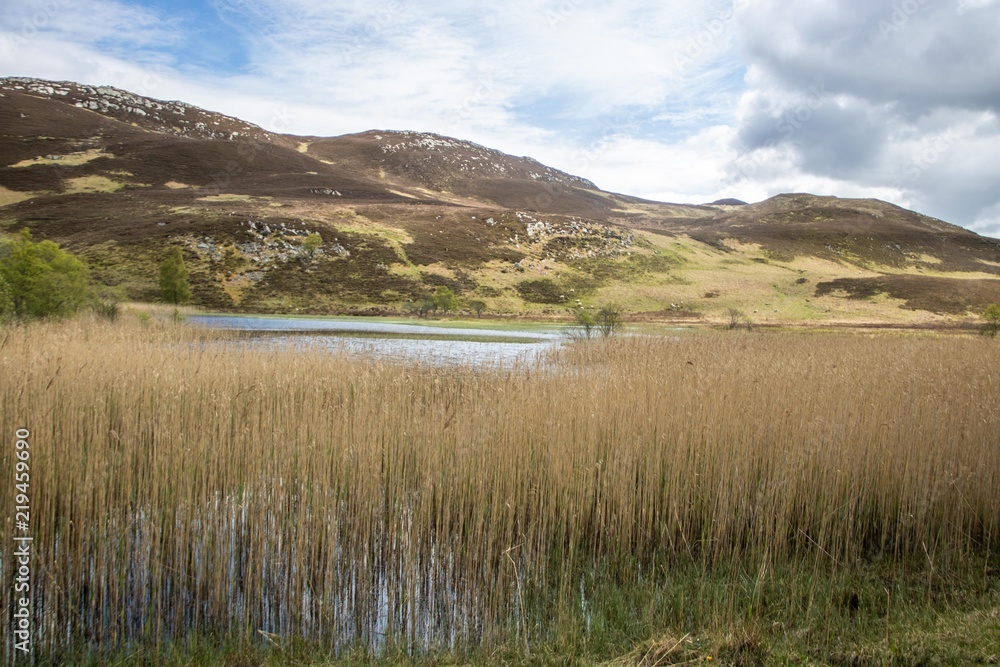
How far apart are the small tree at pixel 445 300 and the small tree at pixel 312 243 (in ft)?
49.7

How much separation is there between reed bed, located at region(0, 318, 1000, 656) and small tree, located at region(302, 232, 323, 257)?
45.1 m

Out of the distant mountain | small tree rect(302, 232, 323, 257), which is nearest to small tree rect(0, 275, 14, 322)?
the distant mountain

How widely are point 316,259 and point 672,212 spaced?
11359 centimetres

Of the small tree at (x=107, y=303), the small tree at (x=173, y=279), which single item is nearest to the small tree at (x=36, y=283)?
the small tree at (x=107, y=303)

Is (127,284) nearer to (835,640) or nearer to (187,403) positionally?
(187,403)

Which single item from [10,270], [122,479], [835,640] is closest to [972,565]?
[835,640]

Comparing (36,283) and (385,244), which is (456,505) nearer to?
(36,283)

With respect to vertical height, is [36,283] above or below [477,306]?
above

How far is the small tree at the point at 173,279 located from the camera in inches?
1331

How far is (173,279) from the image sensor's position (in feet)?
111

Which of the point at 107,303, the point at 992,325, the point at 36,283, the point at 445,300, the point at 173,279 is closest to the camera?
the point at 36,283

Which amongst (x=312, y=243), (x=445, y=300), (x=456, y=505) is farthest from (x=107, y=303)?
(x=312, y=243)

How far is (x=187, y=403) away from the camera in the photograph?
267 inches

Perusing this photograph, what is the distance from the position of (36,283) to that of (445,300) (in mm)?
27515
